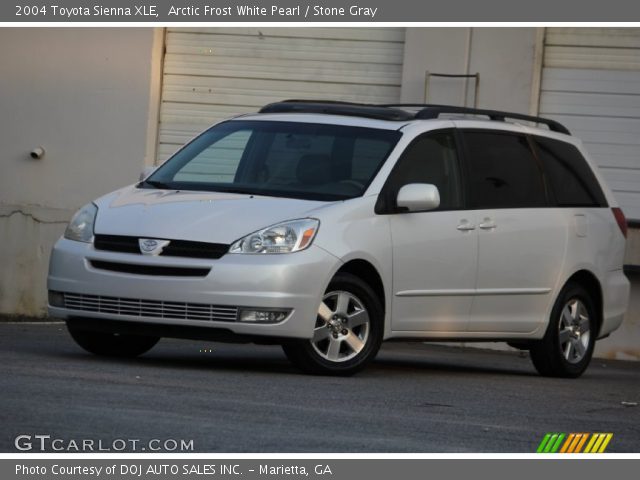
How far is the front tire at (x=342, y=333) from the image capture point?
10.0 metres

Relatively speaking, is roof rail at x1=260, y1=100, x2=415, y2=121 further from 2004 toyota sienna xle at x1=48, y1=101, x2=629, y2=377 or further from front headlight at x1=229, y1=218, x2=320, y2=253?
front headlight at x1=229, y1=218, x2=320, y2=253

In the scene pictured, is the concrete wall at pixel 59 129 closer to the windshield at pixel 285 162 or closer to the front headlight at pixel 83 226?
the windshield at pixel 285 162

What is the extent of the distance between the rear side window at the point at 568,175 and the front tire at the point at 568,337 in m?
0.67

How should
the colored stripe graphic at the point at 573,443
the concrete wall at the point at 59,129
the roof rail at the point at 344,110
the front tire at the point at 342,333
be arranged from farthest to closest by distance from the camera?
the concrete wall at the point at 59,129 < the roof rail at the point at 344,110 < the front tire at the point at 342,333 < the colored stripe graphic at the point at 573,443

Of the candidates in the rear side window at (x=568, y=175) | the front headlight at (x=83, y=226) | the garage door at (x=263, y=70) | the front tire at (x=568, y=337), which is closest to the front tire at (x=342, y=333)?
the front headlight at (x=83, y=226)

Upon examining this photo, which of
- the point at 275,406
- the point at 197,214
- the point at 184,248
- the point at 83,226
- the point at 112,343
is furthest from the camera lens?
the point at 112,343

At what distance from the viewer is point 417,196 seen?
415 inches

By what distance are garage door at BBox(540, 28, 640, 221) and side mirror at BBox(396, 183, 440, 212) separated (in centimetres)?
712

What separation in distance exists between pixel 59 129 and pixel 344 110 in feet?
26.2

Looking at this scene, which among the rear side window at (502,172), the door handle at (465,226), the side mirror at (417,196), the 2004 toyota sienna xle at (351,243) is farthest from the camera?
the rear side window at (502,172)

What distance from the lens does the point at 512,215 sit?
11.6 m

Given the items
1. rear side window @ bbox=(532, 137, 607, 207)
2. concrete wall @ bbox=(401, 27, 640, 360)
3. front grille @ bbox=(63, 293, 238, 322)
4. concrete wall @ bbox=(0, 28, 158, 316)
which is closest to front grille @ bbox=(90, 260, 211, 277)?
front grille @ bbox=(63, 293, 238, 322)

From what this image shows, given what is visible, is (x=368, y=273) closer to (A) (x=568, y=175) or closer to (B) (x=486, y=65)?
(A) (x=568, y=175)

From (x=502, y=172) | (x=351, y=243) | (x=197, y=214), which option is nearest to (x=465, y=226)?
(x=502, y=172)
